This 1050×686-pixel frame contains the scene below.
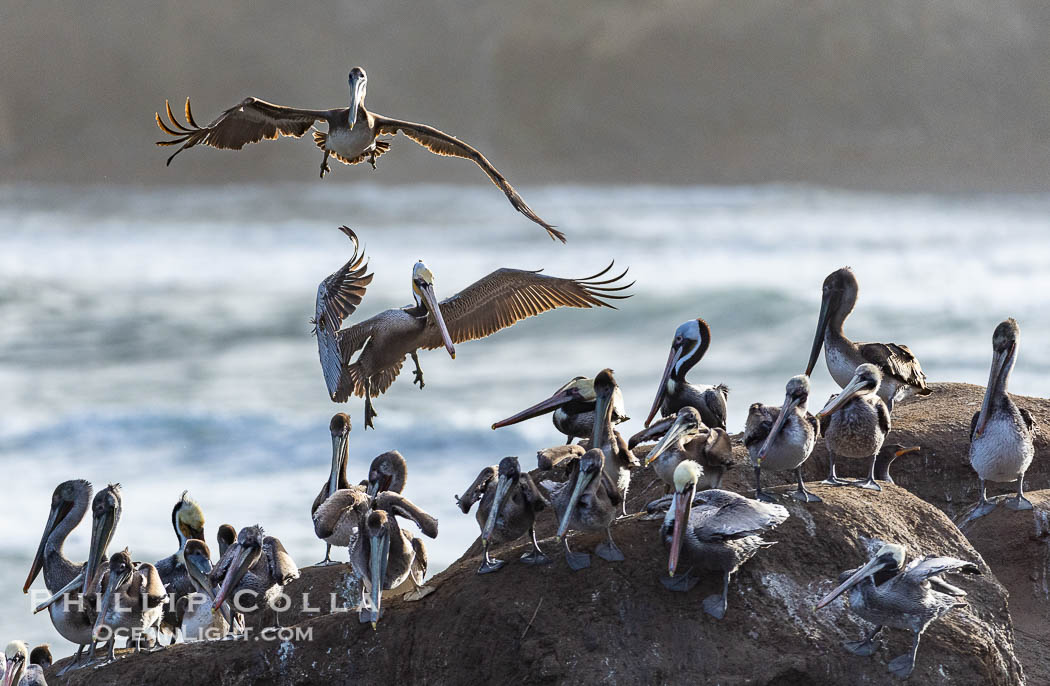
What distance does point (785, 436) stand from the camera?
8289 millimetres

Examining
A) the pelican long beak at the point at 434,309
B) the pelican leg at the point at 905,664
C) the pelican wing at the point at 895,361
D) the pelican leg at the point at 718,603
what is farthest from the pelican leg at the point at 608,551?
the pelican wing at the point at 895,361

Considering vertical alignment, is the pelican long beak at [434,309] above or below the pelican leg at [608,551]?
above

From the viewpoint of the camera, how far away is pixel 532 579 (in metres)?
7.81

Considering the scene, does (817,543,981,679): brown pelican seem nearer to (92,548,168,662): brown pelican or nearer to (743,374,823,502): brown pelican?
(743,374,823,502): brown pelican

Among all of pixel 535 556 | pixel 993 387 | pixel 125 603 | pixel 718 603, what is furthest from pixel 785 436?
pixel 125 603

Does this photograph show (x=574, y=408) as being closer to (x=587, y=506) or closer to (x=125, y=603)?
(x=587, y=506)

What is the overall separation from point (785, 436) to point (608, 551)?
1.36 m

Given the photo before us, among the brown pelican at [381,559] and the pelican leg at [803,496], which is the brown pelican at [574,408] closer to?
the brown pelican at [381,559]

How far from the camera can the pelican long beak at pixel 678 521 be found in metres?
7.39

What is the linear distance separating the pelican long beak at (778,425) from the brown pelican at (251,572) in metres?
3.06

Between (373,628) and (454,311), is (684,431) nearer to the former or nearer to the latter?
(373,628)

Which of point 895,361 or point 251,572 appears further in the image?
point 895,361

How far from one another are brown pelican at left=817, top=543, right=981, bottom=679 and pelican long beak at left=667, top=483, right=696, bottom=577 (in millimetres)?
832

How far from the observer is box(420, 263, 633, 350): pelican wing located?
1120 centimetres
